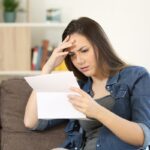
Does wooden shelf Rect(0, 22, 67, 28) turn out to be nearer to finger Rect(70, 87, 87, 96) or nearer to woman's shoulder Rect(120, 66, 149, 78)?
woman's shoulder Rect(120, 66, 149, 78)

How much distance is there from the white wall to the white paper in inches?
75.8

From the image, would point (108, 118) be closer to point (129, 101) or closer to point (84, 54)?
point (129, 101)

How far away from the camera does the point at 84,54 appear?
166 cm

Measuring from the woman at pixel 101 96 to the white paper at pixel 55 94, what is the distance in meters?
0.05

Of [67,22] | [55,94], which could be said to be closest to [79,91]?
[55,94]

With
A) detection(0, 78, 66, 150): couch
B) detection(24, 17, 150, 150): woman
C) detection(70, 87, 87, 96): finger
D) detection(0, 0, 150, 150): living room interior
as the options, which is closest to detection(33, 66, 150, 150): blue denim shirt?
detection(24, 17, 150, 150): woman

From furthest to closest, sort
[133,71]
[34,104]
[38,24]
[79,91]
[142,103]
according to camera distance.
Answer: [38,24]
[34,104]
[133,71]
[142,103]
[79,91]

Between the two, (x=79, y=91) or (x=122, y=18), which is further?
(x=122, y=18)

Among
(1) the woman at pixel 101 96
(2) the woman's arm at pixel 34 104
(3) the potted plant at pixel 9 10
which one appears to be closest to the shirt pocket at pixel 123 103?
(1) the woman at pixel 101 96

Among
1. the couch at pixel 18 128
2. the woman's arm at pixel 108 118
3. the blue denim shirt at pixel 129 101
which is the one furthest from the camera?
the couch at pixel 18 128

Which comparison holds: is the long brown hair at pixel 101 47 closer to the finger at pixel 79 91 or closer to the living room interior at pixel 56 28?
the finger at pixel 79 91

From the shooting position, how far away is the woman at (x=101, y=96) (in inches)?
55.3

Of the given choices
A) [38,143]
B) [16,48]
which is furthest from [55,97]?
[16,48]

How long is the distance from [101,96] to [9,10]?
71.9 inches
